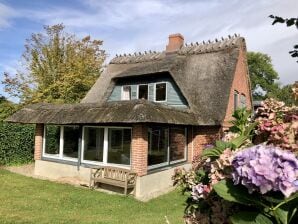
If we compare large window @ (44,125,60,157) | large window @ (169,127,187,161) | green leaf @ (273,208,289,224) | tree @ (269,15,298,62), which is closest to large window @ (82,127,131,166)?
large window @ (44,125,60,157)

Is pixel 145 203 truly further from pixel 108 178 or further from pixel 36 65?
pixel 36 65

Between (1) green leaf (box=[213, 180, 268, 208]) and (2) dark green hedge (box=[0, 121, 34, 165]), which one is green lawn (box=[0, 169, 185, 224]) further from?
(1) green leaf (box=[213, 180, 268, 208])

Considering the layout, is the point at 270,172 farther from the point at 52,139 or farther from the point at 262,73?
the point at 262,73

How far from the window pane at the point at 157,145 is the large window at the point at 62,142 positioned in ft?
11.1

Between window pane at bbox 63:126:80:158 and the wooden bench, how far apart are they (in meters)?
1.76

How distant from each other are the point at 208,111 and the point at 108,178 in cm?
600

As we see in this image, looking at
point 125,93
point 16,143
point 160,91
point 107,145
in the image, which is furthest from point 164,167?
point 16,143

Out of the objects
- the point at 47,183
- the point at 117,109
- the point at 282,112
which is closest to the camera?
the point at 282,112

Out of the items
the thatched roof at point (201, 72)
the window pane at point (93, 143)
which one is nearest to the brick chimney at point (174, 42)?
the thatched roof at point (201, 72)

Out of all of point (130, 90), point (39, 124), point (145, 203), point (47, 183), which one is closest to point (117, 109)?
point (145, 203)

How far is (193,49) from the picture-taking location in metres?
20.5

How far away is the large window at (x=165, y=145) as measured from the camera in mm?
13102

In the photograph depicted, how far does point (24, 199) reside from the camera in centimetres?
1077

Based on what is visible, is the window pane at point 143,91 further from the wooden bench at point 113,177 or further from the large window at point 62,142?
the wooden bench at point 113,177
